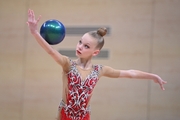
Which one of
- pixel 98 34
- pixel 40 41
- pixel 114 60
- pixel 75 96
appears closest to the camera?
pixel 40 41

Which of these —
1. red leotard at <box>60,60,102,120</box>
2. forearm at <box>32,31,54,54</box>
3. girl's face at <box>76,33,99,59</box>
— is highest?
forearm at <box>32,31,54,54</box>

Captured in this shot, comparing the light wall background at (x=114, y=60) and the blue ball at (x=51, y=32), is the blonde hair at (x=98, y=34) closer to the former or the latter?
the blue ball at (x=51, y=32)

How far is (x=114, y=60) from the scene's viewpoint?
4.34 meters

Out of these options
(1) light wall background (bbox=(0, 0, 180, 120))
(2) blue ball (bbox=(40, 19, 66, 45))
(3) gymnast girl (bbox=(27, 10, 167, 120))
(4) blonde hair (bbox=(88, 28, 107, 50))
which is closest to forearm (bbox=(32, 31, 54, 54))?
(3) gymnast girl (bbox=(27, 10, 167, 120))

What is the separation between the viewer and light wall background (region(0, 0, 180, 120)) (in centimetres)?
425

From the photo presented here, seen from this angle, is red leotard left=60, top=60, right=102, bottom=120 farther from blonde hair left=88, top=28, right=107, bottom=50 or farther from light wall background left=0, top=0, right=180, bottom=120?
light wall background left=0, top=0, right=180, bottom=120

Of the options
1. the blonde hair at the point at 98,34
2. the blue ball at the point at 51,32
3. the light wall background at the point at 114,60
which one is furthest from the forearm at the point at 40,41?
the light wall background at the point at 114,60

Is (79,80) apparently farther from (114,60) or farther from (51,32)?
(114,60)

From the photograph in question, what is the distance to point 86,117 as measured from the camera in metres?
2.32

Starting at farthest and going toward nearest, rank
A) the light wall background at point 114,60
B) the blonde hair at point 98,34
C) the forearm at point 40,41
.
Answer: the light wall background at point 114,60
the blonde hair at point 98,34
the forearm at point 40,41

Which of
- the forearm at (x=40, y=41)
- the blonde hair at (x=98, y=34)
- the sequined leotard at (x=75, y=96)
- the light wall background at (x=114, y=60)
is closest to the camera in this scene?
the forearm at (x=40, y=41)

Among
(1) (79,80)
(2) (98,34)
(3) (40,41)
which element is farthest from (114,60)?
(3) (40,41)

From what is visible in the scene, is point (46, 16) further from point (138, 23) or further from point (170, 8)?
point (170, 8)

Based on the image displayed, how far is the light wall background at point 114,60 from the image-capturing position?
4.25m
